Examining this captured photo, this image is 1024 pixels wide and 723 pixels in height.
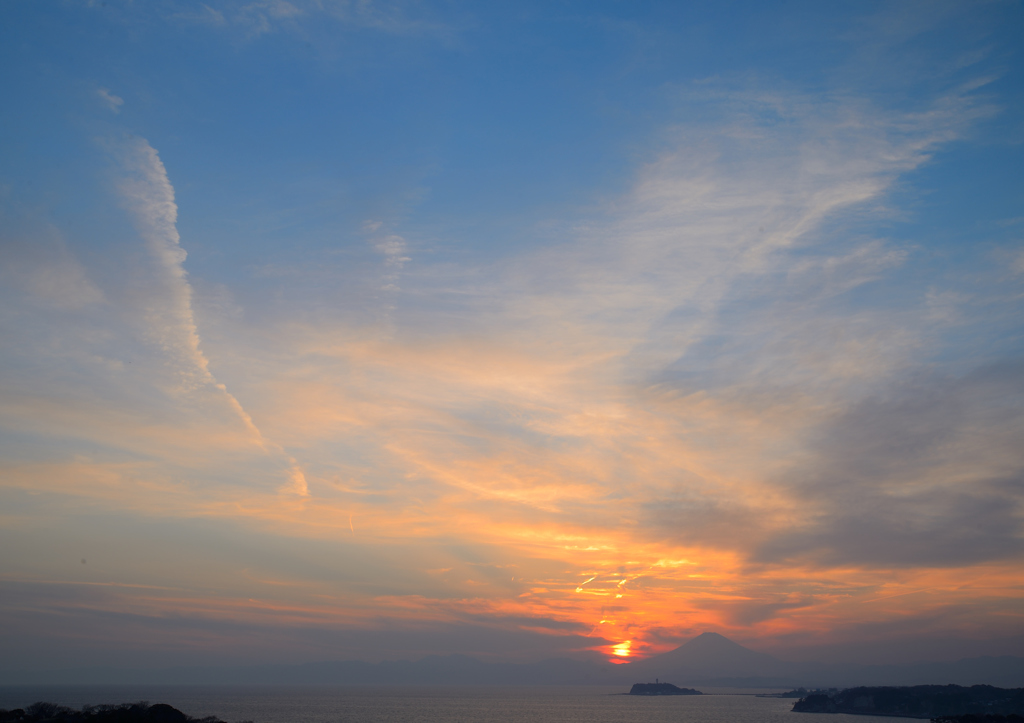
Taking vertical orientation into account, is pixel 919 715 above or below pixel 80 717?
below

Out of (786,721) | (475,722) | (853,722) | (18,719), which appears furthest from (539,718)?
(18,719)

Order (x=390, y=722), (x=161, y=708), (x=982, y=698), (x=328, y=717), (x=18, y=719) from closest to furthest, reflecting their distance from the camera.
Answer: (x=18, y=719) → (x=161, y=708) → (x=390, y=722) → (x=328, y=717) → (x=982, y=698)

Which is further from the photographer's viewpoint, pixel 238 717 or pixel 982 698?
pixel 982 698

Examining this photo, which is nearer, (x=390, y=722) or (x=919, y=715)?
(x=390, y=722)

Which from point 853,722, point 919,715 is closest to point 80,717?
point 853,722

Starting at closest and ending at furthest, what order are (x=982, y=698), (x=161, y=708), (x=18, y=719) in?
(x=18, y=719) < (x=161, y=708) < (x=982, y=698)

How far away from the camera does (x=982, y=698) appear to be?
18800 cm

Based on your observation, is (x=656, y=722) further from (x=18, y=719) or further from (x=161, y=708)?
(x=18, y=719)

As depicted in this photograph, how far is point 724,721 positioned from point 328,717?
111m

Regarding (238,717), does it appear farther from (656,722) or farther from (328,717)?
(656,722)

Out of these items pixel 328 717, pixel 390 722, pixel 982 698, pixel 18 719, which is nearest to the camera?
pixel 18 719

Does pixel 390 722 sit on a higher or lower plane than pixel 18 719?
lower

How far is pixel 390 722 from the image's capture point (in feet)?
510

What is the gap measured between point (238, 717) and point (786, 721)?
154756mm
